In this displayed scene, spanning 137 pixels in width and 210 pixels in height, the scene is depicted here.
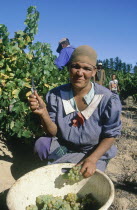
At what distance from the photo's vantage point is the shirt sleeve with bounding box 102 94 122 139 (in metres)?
2.22

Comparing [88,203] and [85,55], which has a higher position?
[85,55]

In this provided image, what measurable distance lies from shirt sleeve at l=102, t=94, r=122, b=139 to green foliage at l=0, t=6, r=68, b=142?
2.97 feet

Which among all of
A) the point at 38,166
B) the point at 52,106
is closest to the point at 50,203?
the point at 52,106

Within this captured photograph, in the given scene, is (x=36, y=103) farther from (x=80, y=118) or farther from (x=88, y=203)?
(x=88, y=203)

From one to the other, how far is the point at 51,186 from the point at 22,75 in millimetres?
1295

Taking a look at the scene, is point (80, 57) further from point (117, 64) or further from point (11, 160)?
point (117, 64)

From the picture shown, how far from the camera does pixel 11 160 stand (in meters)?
3.07

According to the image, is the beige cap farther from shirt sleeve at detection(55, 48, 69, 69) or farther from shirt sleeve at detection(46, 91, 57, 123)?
shirt sleeve at detection(55, 48, 69, 69)

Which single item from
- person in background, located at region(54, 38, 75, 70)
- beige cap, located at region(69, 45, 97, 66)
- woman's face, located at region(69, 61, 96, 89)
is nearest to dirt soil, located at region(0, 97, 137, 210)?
woman's face, located at region(69, 61, 96, 89)

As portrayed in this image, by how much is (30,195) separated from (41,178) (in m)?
0.16

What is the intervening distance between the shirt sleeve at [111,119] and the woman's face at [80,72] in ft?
1.00

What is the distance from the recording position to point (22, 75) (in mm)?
2785

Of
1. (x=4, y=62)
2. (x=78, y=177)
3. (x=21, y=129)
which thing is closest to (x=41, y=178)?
(x=78, y=177)

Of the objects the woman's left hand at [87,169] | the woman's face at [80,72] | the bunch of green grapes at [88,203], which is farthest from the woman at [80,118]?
the bunch of green grapes at [88,203]
